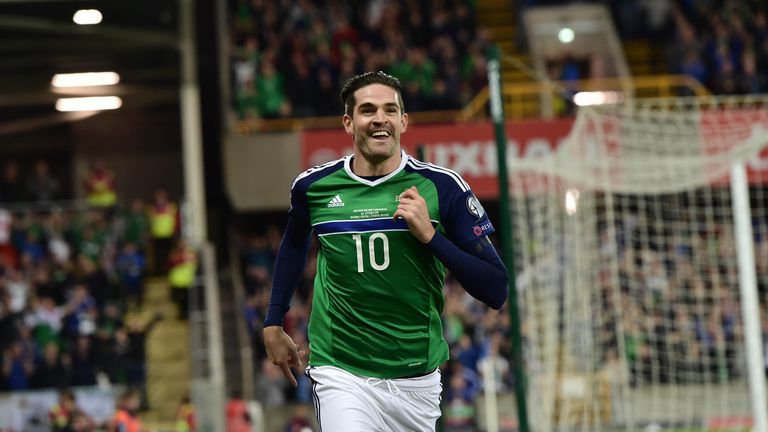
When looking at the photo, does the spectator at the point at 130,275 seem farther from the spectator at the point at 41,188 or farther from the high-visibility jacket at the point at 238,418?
the high-visibility jacket at the point at 238,418

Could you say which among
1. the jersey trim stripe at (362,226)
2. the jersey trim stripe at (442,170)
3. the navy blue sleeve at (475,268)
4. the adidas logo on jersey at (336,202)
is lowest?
the navy blue sleeve at (475,268)

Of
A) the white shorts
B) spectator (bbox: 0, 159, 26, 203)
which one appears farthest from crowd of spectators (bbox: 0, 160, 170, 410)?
the white shorts

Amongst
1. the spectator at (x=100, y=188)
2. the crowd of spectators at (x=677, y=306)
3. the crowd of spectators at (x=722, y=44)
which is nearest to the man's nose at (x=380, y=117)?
the crowd of spectators at (x=677, y=306)

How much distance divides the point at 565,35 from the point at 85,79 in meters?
9.38

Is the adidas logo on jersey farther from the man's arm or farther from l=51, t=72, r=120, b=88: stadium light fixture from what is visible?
l=51, t=72, r=120, b=88: stadium light fixture

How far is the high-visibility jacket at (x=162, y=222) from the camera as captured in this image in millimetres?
24406

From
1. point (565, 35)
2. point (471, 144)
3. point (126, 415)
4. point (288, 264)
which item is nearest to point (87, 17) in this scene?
point (471, 144)

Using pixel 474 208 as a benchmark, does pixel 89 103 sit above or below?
above

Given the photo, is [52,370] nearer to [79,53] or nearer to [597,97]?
[79,53]

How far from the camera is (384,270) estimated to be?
5684mm

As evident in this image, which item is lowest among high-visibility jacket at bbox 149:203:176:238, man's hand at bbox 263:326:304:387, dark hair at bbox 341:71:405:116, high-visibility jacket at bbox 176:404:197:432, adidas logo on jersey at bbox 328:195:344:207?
high-visibility jacket at bbox 176:404:197:432

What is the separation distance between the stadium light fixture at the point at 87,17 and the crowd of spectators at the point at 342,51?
247 centimetres

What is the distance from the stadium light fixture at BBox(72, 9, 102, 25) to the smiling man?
17.5 metres

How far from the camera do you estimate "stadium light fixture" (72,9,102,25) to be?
22.6m
